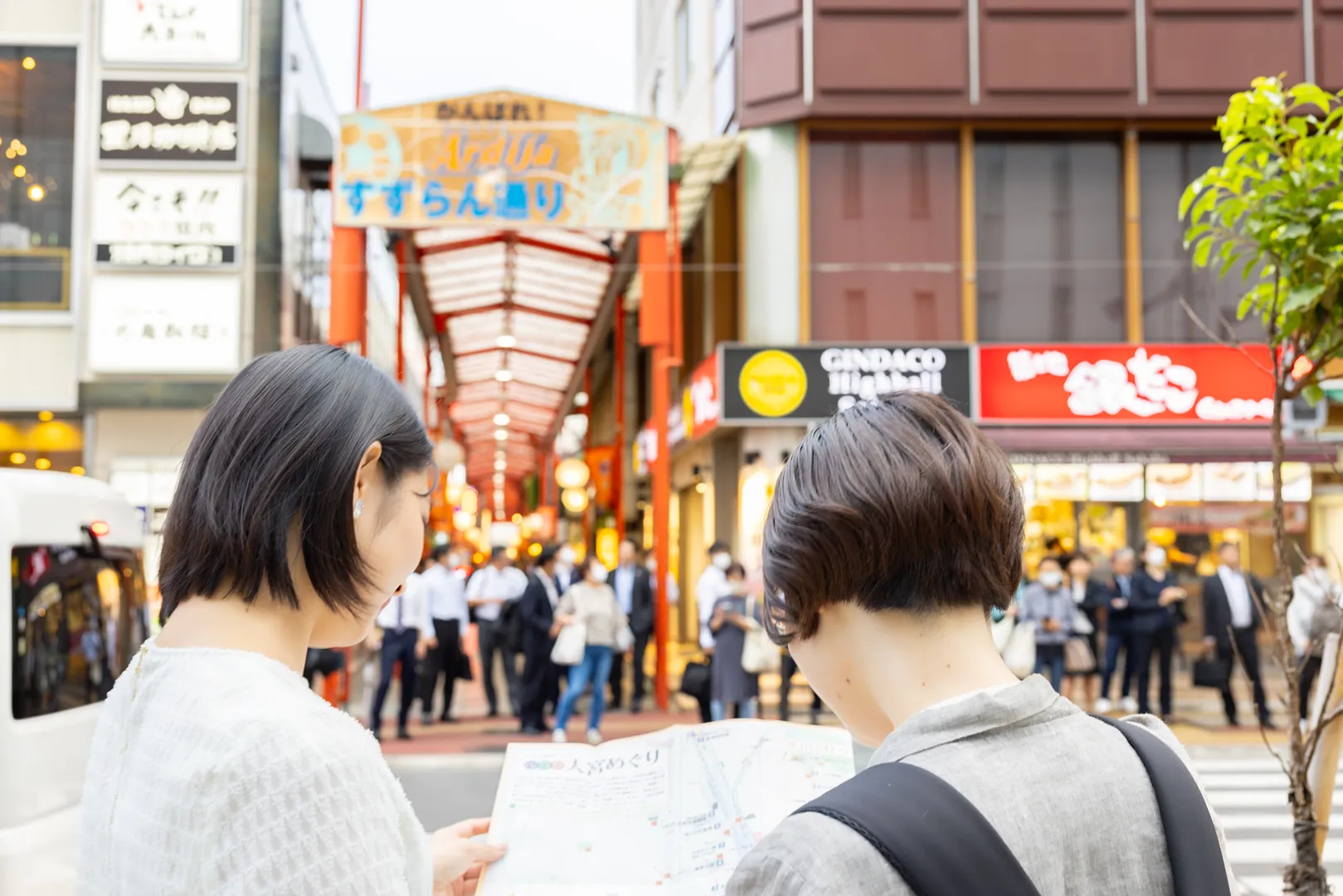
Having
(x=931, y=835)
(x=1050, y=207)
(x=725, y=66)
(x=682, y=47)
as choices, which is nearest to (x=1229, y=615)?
(x=1050, y=207)

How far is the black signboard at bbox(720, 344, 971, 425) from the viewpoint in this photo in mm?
15984

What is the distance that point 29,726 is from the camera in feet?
15.5

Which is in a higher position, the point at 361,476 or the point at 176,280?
the point at 176,280

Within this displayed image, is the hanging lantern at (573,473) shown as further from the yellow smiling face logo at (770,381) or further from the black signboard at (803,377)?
the yellow smiling face logo at (770,381)

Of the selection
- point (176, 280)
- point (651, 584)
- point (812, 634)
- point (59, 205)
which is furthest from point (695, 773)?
point (59, 205)

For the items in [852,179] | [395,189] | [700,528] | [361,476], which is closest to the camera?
[361,476]

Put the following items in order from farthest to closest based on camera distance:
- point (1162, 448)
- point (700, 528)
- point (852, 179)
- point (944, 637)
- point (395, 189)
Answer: point (700, 528)
point (852, 179)
point (1162, 448)
point (395, 189)
point (944, 637)

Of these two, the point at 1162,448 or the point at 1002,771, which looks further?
the point at 1162,448

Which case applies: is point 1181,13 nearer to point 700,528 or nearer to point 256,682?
point 700,528

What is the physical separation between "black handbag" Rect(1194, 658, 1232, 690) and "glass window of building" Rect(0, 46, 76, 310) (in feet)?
51.8

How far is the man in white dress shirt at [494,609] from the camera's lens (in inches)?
548

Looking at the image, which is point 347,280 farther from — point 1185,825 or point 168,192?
point 1185,825

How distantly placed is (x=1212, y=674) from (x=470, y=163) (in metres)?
9.80

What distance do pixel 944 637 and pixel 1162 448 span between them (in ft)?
51.6
